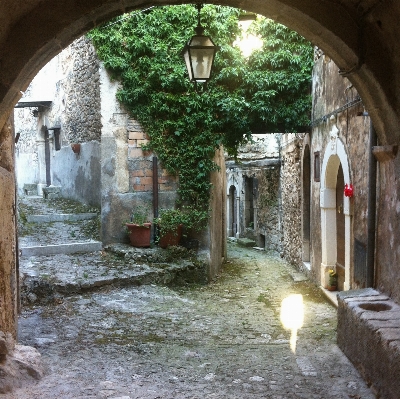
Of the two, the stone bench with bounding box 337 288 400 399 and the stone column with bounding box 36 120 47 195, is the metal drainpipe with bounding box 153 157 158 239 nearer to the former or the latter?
the stone bench with bounding box 337 288 400 399

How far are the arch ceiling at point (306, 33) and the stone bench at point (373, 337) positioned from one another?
1346 mm

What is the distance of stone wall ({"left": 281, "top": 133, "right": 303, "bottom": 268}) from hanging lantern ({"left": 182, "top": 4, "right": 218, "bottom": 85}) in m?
5.25

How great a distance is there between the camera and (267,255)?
43.9 feet

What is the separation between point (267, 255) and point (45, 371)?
10.4m

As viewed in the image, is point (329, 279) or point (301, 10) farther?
point (329, 279)

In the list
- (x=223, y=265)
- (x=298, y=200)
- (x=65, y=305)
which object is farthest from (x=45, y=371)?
(x=298, y=200)

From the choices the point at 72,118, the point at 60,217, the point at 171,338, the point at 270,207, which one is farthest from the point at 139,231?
the point at 270,207

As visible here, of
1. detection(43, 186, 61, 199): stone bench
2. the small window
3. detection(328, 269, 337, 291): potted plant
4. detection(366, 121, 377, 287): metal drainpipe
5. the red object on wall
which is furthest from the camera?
detection(43, 186, 61, 199): stone bench

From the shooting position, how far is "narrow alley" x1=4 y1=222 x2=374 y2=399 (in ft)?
11.0

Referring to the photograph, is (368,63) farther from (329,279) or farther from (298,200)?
(298,200)

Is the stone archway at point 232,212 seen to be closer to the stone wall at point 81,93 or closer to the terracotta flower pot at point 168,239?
the stone wall at point 81,93

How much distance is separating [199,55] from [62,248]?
403 cm

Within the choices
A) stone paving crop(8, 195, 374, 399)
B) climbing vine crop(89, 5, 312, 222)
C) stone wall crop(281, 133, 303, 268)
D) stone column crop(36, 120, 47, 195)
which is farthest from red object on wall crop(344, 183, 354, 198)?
stone column crop(36, 120, 47, 195)

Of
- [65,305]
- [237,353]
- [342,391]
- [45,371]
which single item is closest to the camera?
[342,391]
